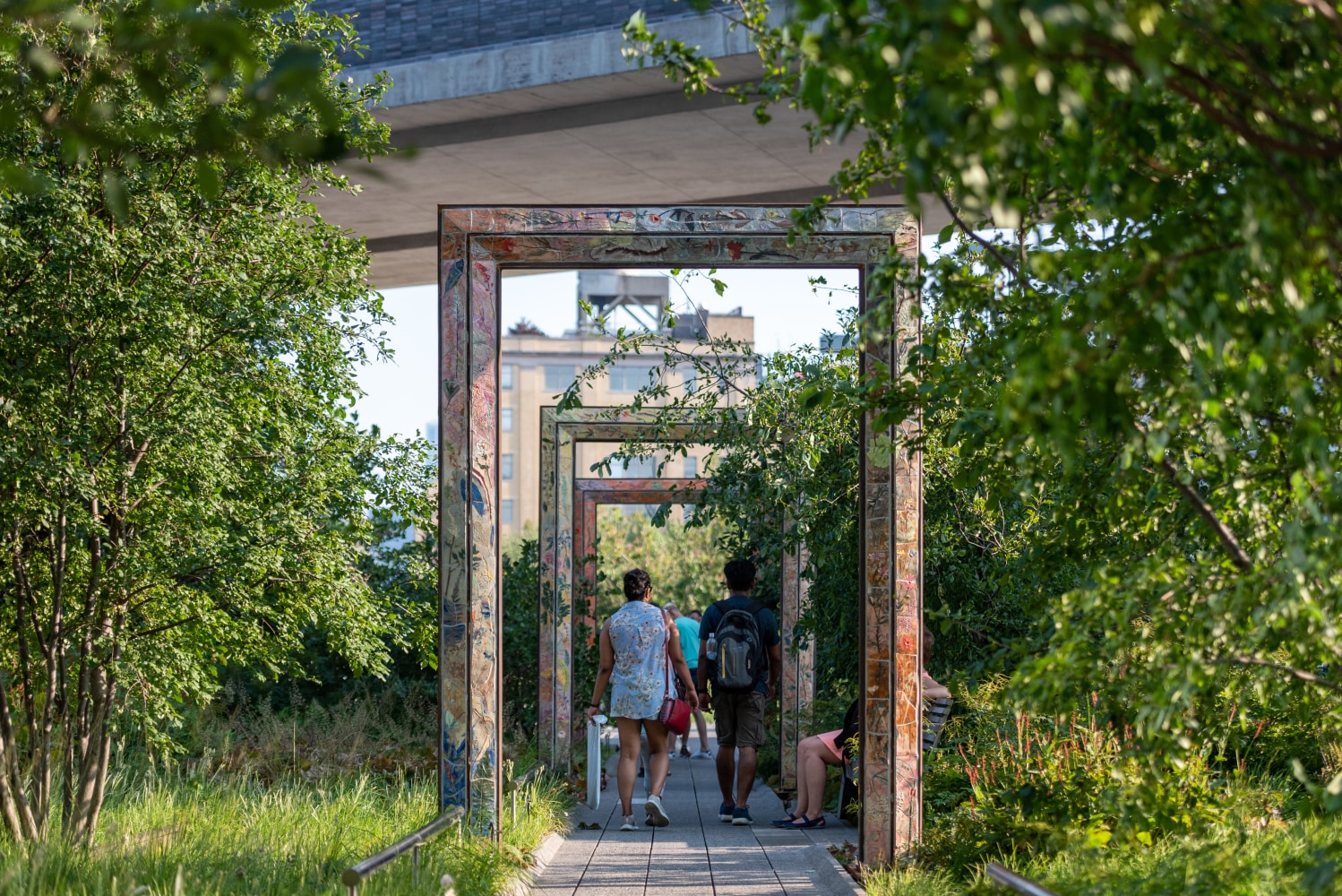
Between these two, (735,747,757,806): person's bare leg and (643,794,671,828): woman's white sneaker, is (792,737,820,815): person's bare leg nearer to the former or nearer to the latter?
(735,747,757,806): person's bare leg

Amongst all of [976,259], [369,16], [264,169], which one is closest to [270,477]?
[264,169]

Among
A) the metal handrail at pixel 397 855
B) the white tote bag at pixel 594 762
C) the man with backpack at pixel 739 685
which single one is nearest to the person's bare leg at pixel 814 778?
the man with backpack at pixel 739 685

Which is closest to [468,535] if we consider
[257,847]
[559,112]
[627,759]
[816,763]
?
[257,847]

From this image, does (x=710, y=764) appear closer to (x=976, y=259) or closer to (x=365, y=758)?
(x=365, y=758)

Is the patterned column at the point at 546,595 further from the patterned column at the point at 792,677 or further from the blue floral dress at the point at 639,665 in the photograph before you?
the blue floral dress at the point at 639,665

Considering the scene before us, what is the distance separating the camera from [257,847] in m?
6.71

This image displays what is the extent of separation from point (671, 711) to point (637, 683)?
19.1 inches

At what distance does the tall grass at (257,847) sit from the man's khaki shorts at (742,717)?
1.31 metres

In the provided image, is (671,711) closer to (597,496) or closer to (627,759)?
(627,759)

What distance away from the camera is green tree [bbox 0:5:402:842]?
6785mm

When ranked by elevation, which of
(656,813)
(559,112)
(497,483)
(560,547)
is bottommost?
(656,813)

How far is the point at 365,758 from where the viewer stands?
1213 cm

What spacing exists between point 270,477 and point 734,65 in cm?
880

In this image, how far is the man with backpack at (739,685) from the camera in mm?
9602
